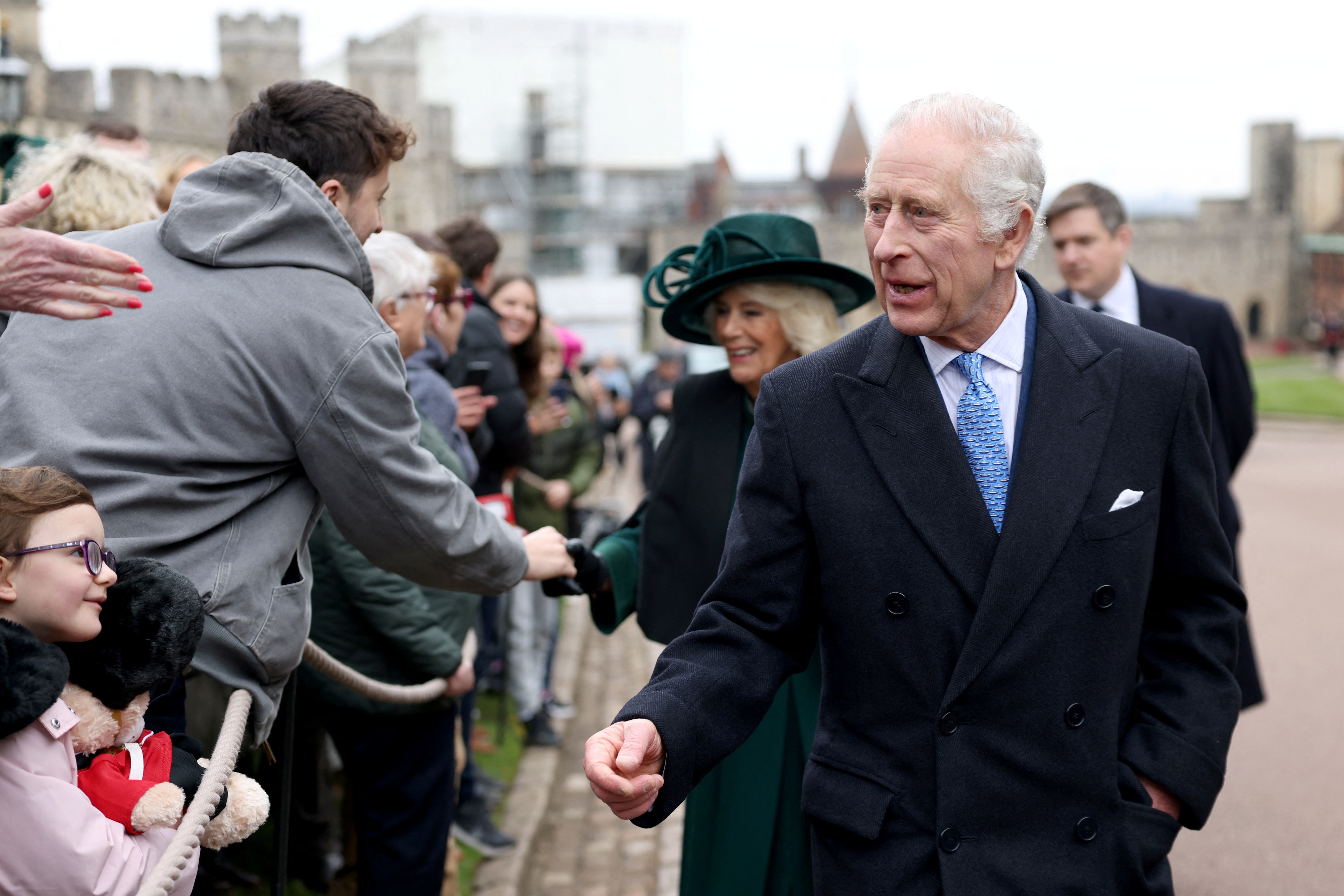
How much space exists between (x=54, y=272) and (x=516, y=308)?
4.54 meters

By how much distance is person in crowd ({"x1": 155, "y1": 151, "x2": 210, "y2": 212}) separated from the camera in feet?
17.2

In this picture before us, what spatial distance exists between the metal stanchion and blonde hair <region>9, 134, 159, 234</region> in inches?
54.1

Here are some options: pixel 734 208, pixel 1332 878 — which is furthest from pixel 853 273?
pixel 734 208

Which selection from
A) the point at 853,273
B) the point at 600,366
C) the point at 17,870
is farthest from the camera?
the point at 600,366

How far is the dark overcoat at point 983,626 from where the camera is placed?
2.30 meters

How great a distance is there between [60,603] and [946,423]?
149 centimetres

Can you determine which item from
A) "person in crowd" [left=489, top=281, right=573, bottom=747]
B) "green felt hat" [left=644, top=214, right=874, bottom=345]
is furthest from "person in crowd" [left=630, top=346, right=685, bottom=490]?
"green felt hat" [left=644, top=214, right=874, bottom=345]

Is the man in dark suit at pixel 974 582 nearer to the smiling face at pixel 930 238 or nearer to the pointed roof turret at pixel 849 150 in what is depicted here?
the smiling face at pixel 930 238

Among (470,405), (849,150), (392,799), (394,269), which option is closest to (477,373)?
(470,405)

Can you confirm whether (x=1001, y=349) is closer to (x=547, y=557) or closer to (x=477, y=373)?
(x=547, y=557)

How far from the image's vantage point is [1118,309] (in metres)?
5.66

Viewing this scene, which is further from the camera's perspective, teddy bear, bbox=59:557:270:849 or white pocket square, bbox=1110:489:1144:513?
white pocket square, bbox=1110:489:1144:513

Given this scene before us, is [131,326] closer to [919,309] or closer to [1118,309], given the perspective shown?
[919,309]

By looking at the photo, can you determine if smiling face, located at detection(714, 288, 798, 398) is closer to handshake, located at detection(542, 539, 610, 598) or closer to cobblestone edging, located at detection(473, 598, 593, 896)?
handshake, located at detection(542, 539, 610, 598)
